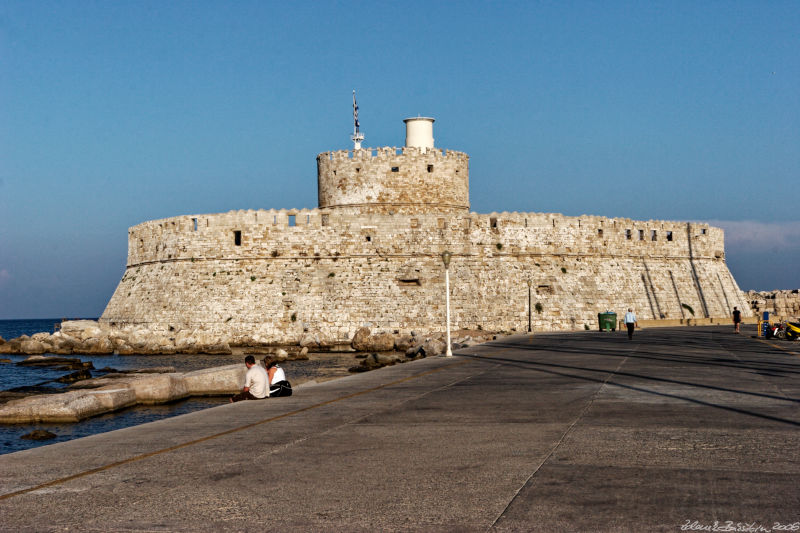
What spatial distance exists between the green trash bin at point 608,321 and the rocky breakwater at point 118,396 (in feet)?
66.3

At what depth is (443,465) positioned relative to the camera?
21.4 feet

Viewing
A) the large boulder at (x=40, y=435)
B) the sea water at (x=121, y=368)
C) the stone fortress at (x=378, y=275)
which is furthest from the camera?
the stone fortress at (x=378, y=275)

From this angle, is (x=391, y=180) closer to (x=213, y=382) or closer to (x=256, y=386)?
(x=213, y=382)

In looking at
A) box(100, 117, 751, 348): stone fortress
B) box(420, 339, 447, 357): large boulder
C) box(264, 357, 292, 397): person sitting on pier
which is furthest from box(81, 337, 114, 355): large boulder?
box(264, 357, 292, 397): person sitting on pier

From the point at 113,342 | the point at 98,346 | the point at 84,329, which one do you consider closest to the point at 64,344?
the point at 84,329

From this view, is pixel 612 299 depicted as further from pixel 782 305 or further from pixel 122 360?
pixel 122 360

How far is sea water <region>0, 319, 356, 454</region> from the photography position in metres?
13.9

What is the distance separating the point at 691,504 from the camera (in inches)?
198

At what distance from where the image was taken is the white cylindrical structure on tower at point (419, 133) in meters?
41.9

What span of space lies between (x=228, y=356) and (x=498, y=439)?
26.4 metres

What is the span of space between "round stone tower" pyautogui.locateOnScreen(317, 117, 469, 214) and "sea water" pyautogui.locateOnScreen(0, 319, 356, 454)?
1200cm

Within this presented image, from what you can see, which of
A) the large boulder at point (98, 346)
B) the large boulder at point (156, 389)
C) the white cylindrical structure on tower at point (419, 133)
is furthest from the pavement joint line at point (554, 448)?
the white cylindrical structure on tower at point (419, 133)

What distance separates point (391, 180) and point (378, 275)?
6503mm

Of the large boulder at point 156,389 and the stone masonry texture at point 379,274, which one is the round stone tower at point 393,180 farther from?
the large boulder at point 156,389
